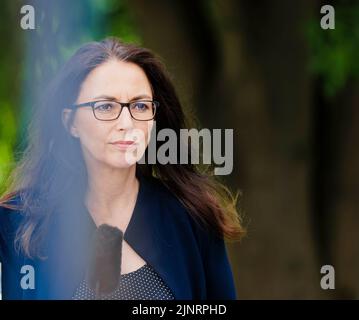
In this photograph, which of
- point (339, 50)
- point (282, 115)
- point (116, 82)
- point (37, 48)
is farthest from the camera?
point (339, 50)

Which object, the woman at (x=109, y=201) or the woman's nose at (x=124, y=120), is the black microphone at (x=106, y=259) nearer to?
the woman at (x=109, y=201)

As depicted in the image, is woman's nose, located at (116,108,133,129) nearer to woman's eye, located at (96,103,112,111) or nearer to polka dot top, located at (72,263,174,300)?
woman's eye, located at (96,103,112,111)

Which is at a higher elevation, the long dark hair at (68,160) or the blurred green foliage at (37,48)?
the blurred green foliage at (37,48)

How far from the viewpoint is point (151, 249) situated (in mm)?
1713

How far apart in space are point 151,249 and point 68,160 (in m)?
0.22

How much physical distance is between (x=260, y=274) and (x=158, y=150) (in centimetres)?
115

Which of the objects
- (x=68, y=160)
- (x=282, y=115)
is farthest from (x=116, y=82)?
(x=282, y=115)

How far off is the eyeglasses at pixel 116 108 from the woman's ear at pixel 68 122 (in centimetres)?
2

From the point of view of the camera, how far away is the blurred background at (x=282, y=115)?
278 centimetres

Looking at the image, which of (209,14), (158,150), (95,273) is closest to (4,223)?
(95,273)

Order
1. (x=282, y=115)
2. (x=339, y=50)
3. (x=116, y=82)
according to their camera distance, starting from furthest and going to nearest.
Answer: (x=339, y=50), (x=282, y=115), (x=116, y=82)

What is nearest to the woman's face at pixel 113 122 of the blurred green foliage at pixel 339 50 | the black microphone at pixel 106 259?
the black microphone at pixel 106 259

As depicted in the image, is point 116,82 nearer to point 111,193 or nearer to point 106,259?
point 111,193

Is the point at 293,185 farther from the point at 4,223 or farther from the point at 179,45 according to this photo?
the point at 4,223
